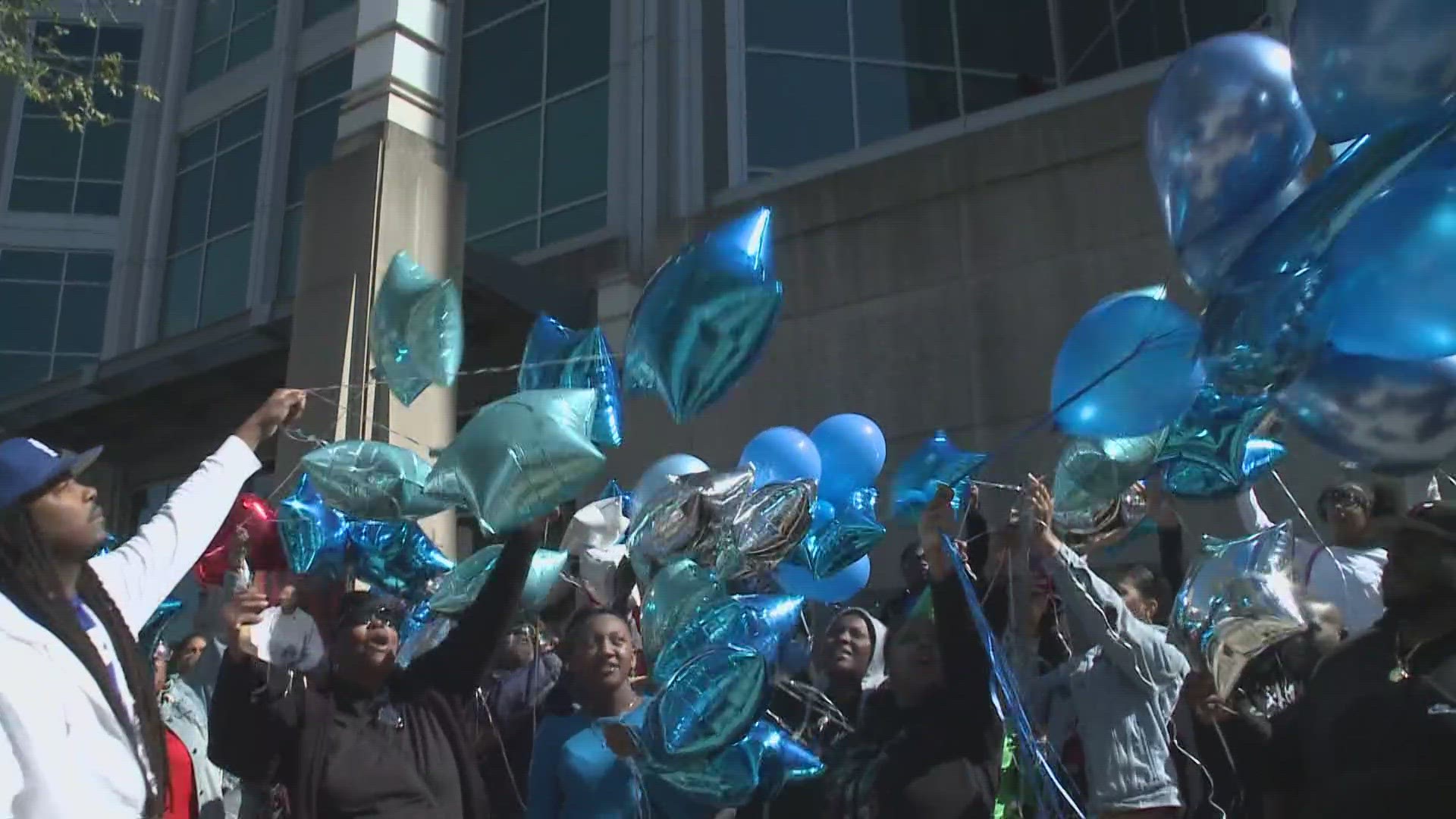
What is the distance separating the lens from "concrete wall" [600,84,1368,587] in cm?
836

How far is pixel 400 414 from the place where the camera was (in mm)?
8180

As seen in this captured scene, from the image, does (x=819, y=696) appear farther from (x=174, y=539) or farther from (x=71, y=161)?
(x=71, y=161)

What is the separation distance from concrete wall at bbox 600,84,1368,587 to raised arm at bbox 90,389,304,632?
5.07 meters

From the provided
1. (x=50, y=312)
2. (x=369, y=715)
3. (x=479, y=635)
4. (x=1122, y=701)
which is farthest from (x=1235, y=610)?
(x=50, y=312)

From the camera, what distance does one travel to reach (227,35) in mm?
18172

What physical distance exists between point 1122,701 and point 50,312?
62.6 ft

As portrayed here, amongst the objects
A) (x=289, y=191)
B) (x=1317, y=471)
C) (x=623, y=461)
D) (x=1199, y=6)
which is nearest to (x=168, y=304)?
(x=289, y=191)

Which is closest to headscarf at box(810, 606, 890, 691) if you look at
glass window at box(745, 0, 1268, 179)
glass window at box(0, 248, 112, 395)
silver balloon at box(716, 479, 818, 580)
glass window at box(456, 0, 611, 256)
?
silver balloon at box(716, 479, 818, 580)

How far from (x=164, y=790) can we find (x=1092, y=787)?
247cm

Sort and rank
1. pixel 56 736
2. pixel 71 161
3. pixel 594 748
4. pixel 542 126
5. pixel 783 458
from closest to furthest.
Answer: pixel 56 736 < pixel 594 748 < pixel 783 458 < pixel 542 126 < pixel 71 161

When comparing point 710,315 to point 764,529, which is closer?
point 710,315

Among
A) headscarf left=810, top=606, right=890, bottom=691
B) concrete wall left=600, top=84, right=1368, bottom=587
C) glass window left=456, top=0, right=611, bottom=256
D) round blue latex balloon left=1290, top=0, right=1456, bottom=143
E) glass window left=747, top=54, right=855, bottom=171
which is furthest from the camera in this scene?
glass window left=456, top=0, right=611, bottom=256

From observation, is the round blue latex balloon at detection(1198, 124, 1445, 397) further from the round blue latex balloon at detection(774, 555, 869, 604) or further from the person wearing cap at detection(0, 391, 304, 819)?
the round blue latex balloon at detection(774, 555, 869, 604)

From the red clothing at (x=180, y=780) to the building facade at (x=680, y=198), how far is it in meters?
1.66
